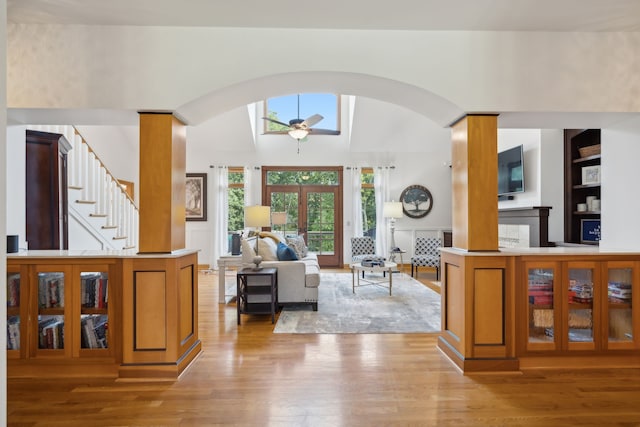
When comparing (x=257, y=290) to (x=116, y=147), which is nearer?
(x=257, y=290)

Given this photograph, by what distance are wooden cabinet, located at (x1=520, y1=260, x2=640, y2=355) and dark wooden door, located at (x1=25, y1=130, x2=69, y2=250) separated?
15.1 ft

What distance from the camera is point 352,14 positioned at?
2.69 metres

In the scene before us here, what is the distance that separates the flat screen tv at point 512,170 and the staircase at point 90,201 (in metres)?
6.16

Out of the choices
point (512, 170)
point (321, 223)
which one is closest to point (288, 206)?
point (321, 223)

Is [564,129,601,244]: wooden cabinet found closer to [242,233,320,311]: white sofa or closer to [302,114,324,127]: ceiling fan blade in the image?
[302,114,324,127]: ceiling fan blade

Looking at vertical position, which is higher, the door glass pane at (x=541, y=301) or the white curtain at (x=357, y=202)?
the white curtain at (x=357, y=202)

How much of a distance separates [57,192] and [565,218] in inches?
284

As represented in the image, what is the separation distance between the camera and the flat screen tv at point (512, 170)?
628cm

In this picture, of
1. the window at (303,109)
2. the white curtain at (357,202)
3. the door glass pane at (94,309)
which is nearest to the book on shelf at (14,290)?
the door glass pane at (94,309)

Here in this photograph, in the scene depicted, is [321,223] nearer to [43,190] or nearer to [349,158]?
[349,158]

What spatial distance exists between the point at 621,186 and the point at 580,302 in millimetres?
1195

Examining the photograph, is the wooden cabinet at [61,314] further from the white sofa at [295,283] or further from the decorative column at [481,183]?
the decorative column at [481,183]

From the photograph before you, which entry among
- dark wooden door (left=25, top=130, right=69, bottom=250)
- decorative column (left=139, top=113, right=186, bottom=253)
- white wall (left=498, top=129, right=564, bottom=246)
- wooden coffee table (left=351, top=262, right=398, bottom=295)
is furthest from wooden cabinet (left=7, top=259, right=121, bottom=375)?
white wall (left=498, top=129, right=564, bottom=246)

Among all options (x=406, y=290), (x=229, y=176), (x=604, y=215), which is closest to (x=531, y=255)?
(x=604, y=215)
